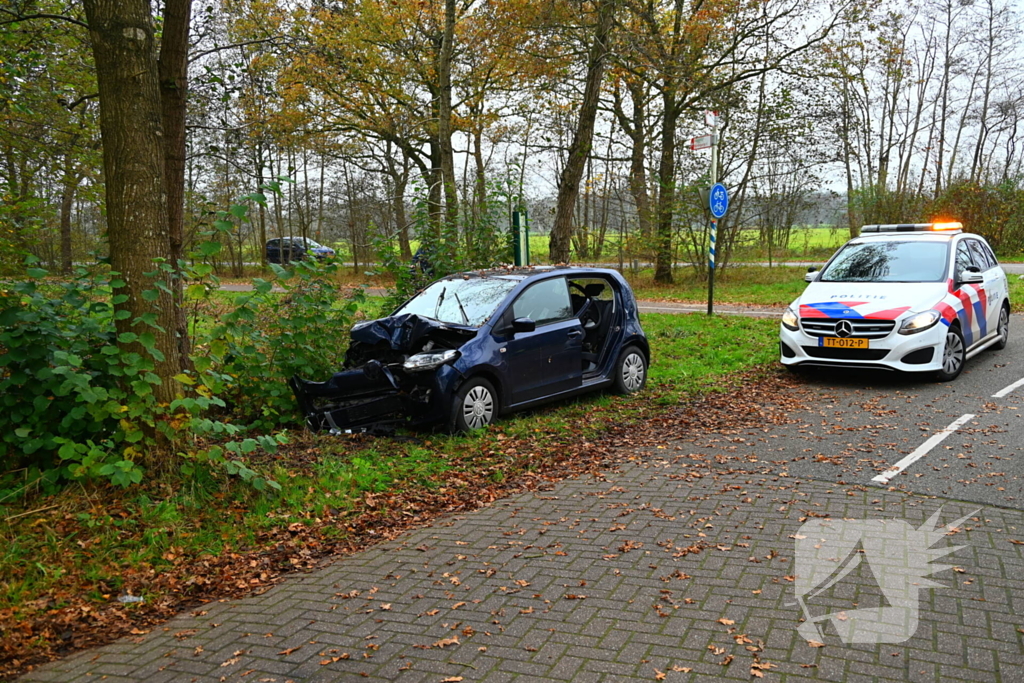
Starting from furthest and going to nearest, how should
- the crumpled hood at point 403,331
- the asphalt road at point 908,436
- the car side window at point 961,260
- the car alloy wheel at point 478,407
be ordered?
the car side window at point 961,260 < the crumpled hood at point 403,331 < the car alloy wheel at point 478,407 < the asphalt road at point 908,436

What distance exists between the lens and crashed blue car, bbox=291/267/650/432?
7.46 m

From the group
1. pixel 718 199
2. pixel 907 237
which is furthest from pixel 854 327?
pixel 718 199

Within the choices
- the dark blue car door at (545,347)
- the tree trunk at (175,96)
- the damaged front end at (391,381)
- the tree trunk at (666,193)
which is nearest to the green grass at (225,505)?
the damaged front end at (391,381)

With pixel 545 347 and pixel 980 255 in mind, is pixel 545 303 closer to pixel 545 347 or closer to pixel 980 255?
pixel 545 347

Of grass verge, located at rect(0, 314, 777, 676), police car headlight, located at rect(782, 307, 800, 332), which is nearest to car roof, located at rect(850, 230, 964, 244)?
police car headlight, located at rect(782, 307, 800, 332)

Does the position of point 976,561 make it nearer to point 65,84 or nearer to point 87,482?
point 87,482

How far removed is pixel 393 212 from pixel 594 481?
18712 mm

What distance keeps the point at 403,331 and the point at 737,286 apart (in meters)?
18.9

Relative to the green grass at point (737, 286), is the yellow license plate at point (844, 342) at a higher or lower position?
lower

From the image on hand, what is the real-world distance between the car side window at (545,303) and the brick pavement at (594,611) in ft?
10.3

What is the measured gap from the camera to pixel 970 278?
10.3 meters

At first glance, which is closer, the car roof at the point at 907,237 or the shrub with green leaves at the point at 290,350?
the shrub with green leaves at the point at 290,350

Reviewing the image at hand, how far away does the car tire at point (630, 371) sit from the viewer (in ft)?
30.9

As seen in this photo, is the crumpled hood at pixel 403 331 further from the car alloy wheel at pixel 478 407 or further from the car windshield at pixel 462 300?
the car alloy wheel at pixel 478 407
